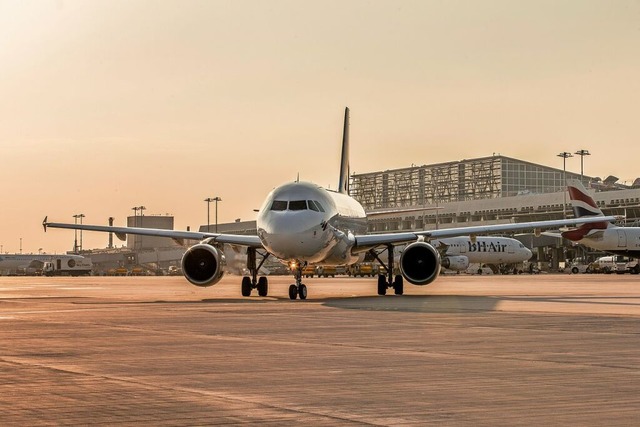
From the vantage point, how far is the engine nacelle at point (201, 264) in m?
38.8

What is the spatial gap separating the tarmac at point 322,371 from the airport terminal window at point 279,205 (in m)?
12.9

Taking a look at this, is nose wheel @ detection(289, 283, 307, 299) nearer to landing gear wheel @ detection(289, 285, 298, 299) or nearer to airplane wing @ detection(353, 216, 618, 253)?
landing gear wheel @ detection(289, 285, 298, 299)

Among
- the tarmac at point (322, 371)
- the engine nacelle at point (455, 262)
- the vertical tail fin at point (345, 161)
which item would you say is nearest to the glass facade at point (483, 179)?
the engine nacelle at point (455, 262)

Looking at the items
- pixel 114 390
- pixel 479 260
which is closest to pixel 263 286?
pixel 114 390

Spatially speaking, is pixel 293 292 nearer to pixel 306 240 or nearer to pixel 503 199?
pixel 306 240

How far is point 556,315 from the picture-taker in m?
24.5

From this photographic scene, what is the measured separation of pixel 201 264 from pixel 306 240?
5.10 m

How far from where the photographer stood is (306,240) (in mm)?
35906

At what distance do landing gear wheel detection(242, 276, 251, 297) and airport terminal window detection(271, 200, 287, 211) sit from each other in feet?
14.6

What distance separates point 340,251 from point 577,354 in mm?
25216

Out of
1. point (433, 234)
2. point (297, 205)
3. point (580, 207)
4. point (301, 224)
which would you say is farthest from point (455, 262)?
point (301, 224)

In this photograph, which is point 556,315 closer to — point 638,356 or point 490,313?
point 490,313

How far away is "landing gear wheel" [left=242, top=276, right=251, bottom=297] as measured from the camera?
1575 inches

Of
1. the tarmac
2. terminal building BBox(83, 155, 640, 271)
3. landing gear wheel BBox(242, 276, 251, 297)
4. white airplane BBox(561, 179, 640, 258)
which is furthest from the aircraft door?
the tarmac
